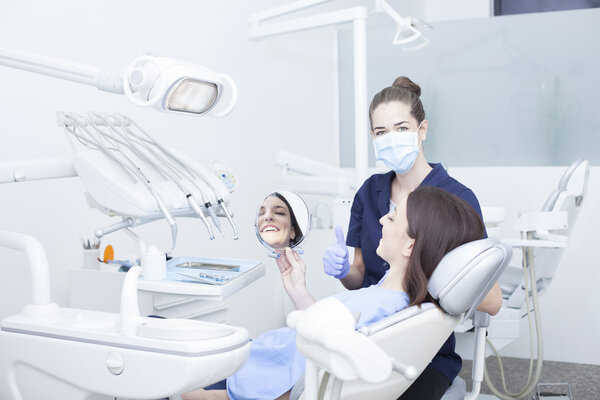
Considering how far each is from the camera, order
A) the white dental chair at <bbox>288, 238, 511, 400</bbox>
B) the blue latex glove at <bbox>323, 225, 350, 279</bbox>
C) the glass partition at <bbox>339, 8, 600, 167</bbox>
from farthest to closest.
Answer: the glass partition at <bbox>339, 8, 600, 167</bbox>, the blue latex glove at <bbox>323, 225, 350, 279</bbox>, the white dental chair at <bbox>288, 238, 511, 400</bbox>

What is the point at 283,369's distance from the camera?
53.9 inches

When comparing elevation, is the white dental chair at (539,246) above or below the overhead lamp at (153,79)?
below

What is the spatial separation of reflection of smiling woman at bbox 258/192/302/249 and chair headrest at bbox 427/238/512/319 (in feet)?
1.66

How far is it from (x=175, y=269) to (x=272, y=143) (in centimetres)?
150

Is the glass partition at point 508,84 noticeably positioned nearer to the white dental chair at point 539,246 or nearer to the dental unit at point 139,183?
the white dental chair at point 539,246

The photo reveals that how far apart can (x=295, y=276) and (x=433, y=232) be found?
46 centimetres

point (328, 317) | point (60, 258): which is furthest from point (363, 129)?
point (328, 317)

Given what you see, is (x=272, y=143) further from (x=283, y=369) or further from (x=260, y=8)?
(x=283, y=369)

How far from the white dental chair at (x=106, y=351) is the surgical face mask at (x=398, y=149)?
725 millimetres

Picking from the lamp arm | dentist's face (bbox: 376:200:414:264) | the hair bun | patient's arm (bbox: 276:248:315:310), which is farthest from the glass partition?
the lamp arm

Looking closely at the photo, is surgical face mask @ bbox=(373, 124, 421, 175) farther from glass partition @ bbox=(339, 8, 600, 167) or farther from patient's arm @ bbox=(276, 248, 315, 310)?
glass partition @ bbox=(339, 8, 600, 167)

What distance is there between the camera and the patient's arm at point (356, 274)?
1734 mm

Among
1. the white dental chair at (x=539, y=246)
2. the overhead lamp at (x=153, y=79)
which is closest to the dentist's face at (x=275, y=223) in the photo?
the overhead lamp at (x=153, y=79)

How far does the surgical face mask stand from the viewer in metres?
1.65
